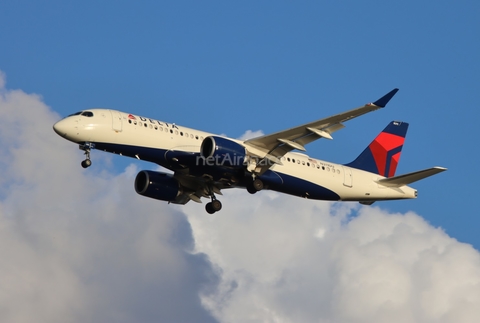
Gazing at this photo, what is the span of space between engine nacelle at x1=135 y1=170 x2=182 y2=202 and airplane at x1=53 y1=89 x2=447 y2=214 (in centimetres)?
6

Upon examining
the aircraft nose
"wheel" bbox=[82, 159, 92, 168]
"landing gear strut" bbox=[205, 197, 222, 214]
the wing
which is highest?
the wing

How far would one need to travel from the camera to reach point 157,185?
56.2m

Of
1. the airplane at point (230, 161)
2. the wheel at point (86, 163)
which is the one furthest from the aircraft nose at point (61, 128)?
the wheel at point (86, 163)

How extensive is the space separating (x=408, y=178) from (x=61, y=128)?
21500 mm

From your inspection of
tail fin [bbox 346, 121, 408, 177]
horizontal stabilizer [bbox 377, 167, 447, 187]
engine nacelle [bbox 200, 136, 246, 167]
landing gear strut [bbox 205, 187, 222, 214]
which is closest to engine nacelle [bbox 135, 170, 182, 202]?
landing gear strut [bbox 205, 187, 222, 214]

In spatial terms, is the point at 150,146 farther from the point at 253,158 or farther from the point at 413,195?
the point at 413,195

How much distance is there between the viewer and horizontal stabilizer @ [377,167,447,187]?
51.8m

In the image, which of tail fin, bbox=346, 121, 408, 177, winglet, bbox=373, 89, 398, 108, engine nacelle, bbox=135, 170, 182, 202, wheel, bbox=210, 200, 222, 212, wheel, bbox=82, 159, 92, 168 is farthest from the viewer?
tail fin, bbox=346, 121, 408, 177

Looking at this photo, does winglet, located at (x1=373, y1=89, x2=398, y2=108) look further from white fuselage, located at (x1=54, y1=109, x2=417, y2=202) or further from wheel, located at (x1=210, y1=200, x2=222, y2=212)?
wheel, located at (x1=210, y1=200, x2=222, y2=212)

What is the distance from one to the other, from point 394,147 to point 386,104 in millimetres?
Result: 16345

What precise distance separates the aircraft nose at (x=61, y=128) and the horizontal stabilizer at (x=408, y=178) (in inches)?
816

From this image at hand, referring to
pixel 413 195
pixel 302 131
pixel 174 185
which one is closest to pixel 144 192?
pixel 174 185

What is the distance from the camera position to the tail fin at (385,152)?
59219 millimetres

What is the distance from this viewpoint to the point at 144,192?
185 feet
